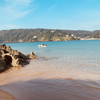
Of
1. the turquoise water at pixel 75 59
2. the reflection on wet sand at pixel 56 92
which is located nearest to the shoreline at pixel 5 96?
the reflection on wet sand at pixel 56 92

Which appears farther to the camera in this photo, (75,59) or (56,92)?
(75,59)

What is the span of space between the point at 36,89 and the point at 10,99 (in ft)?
4.64

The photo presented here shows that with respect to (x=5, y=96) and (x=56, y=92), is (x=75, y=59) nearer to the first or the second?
(x=56, y=92)

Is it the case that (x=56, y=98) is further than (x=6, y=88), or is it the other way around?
(x=6, y=88)

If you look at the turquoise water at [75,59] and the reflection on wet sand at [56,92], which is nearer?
the reflection on wet sand at [56,92]

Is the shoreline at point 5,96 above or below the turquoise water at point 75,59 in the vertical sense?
above

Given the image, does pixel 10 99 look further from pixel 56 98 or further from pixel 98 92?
pixel 98 92

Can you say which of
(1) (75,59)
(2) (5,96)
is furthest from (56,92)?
(1) (75,59)

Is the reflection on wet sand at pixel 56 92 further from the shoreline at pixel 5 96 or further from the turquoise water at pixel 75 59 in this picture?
the turquoise water at pixel 75 59

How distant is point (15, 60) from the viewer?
1109 centimetres

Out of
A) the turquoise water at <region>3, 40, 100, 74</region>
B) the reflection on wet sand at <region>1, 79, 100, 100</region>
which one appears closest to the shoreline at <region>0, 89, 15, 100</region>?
the reflection on wet sand at <region>1, 79, 100, 100</region>

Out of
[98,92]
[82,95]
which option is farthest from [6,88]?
[98,92]

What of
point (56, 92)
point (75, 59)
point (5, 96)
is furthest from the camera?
point (75, 59)

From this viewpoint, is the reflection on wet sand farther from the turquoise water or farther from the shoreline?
the turquoise water
